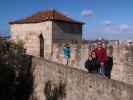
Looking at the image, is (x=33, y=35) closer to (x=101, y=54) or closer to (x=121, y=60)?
(x=121, y=60)

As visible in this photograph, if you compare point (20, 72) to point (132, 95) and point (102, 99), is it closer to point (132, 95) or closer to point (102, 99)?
point (102, 99)

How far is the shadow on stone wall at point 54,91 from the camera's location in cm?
1169

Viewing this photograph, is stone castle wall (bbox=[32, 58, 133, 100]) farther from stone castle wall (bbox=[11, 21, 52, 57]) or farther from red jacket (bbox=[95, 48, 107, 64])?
stone castle wall (bbox=[11, 21, 52, 57])

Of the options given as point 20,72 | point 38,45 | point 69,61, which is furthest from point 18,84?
point 38,45

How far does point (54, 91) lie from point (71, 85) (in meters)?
1.96

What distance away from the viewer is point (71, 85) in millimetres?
10953

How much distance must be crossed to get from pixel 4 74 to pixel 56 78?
195 inches

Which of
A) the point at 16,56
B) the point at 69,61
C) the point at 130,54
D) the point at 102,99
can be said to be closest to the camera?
the point at 102,99

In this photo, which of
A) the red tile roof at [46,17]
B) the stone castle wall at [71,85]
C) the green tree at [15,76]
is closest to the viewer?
the stone castle wall at [71,85]

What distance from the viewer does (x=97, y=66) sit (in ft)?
34.5

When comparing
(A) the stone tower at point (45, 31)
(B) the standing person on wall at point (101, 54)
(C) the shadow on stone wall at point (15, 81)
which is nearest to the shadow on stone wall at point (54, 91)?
(B) the standing person on wall at point (101, 54)

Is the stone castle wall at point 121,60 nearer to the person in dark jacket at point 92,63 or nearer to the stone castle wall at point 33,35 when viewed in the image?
the person in dark jacket at point 92,63

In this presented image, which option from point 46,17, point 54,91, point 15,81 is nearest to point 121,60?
point 54,91

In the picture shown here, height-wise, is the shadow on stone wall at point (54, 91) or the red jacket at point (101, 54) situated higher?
the red jacket at point (101, 54)
